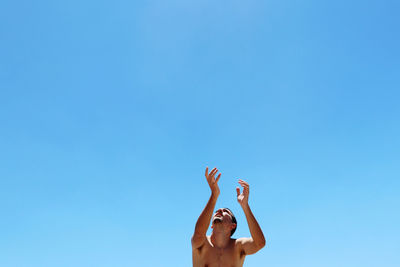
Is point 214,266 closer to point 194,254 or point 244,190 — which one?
point 194,254

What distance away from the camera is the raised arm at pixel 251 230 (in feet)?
25.8

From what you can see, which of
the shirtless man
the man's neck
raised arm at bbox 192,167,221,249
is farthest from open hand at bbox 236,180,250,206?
the man's neck

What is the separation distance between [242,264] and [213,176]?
211 cm

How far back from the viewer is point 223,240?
8.33m

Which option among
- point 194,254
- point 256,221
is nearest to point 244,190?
point 256,221

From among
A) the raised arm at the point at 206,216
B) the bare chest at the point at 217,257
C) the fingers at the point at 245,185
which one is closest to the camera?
the raised arm at the point at 206,216

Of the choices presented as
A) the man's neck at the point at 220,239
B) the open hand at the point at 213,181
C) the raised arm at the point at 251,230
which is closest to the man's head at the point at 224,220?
the man's neck at the point at 220,239

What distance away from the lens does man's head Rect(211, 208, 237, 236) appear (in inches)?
329

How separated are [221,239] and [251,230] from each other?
82 centimetres

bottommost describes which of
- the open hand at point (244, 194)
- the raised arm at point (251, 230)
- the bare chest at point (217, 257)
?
the bare chest at point (217, 257)

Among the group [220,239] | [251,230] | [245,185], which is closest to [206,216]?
[220,239]

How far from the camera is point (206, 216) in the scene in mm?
7824

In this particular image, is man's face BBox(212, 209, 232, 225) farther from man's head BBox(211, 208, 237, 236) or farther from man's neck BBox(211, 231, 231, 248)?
man's neck BBox(211, 231, 231, 248)

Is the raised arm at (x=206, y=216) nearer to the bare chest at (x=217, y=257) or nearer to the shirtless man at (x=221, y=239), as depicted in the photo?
the shirtless man at (x=221, y=239)
